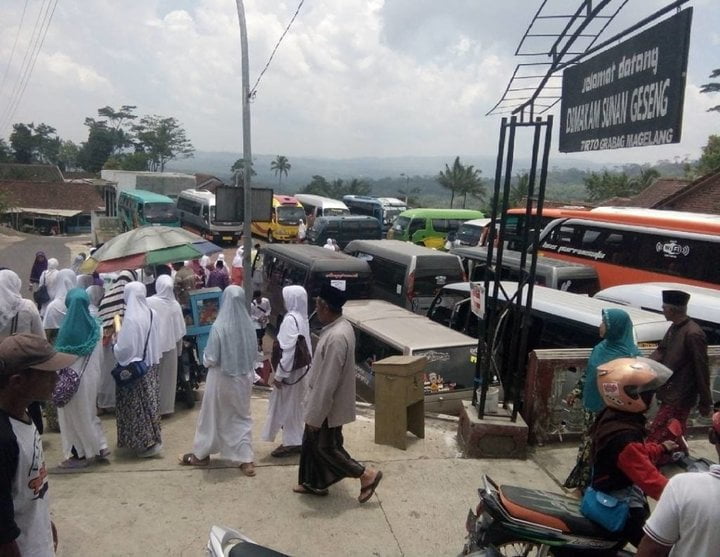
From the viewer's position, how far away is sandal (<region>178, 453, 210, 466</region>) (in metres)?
5.16

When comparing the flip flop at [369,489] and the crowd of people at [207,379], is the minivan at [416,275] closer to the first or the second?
the crowd of people at [207,379]

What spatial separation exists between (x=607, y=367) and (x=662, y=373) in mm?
240

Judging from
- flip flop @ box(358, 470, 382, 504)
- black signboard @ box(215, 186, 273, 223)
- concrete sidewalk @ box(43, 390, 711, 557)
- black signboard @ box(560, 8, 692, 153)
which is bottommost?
concrete sidewalk @ box(43, 390, 711, 557)

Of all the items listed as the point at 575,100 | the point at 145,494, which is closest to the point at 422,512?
the point at 145,494

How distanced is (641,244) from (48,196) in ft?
148

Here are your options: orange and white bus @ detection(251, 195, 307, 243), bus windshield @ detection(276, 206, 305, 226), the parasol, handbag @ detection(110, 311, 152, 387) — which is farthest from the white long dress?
bus windshield @ detection(276, 206, 305, 226)

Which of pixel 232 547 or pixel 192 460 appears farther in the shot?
pixel 192 460

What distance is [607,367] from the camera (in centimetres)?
296

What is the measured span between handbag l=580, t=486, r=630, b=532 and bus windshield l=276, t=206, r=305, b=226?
26614mm

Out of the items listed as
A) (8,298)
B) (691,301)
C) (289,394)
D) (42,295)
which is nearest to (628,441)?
(289,394)

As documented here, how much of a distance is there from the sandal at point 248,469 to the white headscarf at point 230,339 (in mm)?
751

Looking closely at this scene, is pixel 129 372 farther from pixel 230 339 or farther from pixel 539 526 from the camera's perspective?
pixel 539 526

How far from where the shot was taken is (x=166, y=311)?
19.8 feet

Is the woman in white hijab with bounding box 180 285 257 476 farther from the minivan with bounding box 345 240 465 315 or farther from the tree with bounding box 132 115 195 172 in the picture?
the tree with bounding box 132 115 195 172
